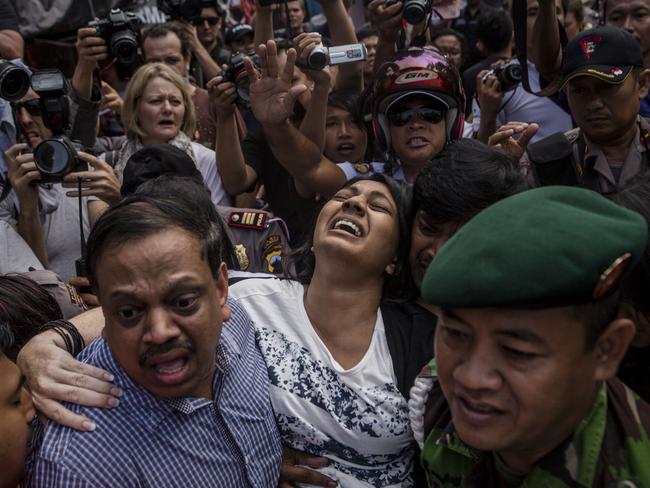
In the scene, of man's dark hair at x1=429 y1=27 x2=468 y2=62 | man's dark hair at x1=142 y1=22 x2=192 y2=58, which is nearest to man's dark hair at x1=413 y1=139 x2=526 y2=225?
man's dark hair at x1=142 y1=22 x2=192 y2=58

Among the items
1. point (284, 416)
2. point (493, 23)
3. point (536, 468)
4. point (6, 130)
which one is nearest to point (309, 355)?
point (284, 416)

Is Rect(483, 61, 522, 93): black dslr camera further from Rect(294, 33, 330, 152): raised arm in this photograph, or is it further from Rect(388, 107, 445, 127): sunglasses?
Rect(294, 33, 330, 152): raised arm

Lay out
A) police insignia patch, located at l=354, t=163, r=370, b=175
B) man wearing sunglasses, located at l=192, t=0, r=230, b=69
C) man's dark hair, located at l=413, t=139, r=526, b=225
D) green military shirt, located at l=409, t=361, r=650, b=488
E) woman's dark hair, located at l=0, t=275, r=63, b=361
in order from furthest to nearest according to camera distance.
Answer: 1. man wearing sunglasses, located at l=192, t=0, r=230, b=69
2. police insignia patch, located at l=354, t=163, r=370, b=175
3. man's dark hair, located at l=413, t=139, r=526, b=225
4. woman's dark hair, located at l=0, t=275, r=63, b=361
5. green military shirt, located at l=409, t=361, r=650, b=488

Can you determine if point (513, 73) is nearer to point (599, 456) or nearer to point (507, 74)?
point (507, 74)

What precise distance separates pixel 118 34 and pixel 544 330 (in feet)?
12.2

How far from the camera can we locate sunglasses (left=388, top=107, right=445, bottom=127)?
3.57 metres

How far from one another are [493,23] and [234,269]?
12.5 feet

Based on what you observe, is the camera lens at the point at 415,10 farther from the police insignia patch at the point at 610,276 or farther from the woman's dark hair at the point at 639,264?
the police insignia patch at the point at 610,276

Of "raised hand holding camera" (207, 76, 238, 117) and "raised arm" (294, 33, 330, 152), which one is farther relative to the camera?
"raised hand holding camera" (207, 76, 238, 117)

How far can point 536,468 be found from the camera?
5.41 feet

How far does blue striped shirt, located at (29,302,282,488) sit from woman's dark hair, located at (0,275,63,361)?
35cm

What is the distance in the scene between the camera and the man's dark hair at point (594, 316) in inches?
58.1

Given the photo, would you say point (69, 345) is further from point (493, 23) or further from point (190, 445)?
point (493, 23)

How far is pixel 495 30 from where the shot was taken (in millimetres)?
5902
